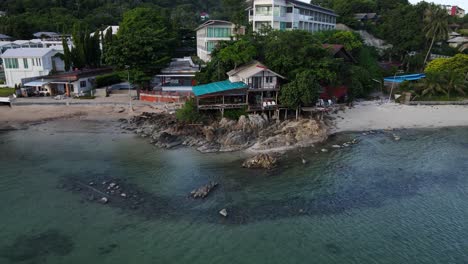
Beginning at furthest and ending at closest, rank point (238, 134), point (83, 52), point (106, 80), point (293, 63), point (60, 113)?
point (83, 52) < point (106, 80) < point (60, 113) < point (293, 63) < point (238, 134)

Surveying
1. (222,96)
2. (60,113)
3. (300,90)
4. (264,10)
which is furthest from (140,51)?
(300,90)

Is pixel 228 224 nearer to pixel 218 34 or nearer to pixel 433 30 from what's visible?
pixel 218 34

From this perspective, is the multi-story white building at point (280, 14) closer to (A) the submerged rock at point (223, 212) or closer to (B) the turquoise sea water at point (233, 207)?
(B) the turquoise sea water at point (233, 207)

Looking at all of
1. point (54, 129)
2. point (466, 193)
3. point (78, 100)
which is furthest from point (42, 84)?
point (466, 193)

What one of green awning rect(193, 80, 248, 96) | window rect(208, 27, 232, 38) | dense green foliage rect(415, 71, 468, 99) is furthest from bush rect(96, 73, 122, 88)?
dense green foliage rect(415, 71, 468, 99)

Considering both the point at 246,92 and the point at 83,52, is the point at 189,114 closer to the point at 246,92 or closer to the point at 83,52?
the point at 246,92

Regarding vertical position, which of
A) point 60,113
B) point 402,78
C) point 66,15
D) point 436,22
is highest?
point 66,15

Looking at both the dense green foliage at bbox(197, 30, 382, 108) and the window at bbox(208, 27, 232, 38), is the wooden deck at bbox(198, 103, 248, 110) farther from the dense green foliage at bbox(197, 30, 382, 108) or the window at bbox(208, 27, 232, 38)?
the window at bbox(208, 27, 232, 38)
